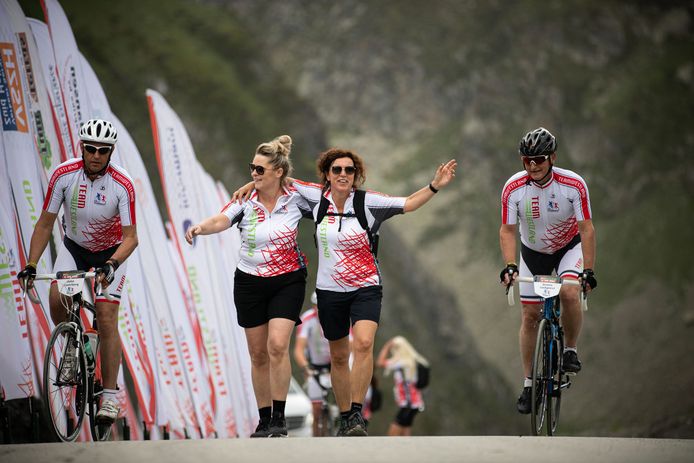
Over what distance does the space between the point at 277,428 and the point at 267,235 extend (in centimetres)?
149

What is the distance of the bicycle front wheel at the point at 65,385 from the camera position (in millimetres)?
8289

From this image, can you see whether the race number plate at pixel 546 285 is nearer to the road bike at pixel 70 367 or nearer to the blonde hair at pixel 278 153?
the blonde hair at pixel 278 153

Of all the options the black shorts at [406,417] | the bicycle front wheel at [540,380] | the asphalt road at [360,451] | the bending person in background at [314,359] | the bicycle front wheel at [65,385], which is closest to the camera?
the asphalt road at [360,451]

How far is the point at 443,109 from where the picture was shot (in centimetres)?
5519

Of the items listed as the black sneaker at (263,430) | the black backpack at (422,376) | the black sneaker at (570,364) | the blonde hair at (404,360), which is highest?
the blonde hair at (404,360)

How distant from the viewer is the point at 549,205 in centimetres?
943

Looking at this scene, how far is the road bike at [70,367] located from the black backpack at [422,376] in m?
11.4

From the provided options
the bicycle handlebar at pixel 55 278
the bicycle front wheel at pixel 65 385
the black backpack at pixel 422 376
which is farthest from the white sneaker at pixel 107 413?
the black backpack at pixel 422 376

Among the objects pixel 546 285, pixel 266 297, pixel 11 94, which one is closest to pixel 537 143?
pixel 546 285

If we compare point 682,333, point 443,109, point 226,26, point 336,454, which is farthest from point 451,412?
point 336,454

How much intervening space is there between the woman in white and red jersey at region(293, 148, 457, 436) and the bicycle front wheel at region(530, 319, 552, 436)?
136cm

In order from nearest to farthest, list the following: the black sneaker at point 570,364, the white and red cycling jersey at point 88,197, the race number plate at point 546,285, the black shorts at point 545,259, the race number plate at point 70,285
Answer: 1. the race number plate at point 70,285
2. the white and red cycling jersey at point 88,197
3. the race number plate at point 546,285
4. the black sneaker at point 570,364
5. the black shorts at point 545,259

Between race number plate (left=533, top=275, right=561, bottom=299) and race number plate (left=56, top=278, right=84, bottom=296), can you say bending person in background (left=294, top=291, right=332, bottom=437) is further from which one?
race number plate (left=56, top=278, right=84, bottom=296)

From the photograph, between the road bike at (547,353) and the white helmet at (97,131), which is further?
the road bike at (547,353)
